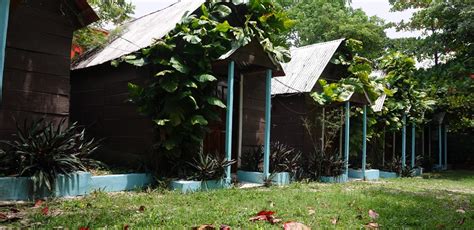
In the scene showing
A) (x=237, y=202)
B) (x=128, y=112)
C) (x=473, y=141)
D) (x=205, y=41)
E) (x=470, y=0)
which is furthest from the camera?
(x=473, y=141)

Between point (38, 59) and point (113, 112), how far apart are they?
2.56 meters

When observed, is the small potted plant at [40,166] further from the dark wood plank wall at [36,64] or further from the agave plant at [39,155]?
the dark wood plank wall at [36,64]

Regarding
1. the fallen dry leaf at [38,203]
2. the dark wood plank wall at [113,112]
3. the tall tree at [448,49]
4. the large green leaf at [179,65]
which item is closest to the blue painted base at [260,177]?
the dark wood plank wall at [113,112]

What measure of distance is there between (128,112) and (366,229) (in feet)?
20.3

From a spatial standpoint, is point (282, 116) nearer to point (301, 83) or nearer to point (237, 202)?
point (301, 83)

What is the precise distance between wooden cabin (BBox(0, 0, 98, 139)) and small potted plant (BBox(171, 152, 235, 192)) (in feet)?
8.67

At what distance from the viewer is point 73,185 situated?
6695mm

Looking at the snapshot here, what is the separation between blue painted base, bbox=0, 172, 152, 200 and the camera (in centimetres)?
600

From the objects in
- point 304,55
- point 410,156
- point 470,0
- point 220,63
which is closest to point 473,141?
point 410,156

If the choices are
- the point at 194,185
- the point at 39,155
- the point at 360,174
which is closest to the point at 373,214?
the point at 194,185

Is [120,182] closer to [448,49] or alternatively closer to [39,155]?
[39,155]

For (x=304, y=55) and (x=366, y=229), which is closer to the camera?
(x=366, y=229)

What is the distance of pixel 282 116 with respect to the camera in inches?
507

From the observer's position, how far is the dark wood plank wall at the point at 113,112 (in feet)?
29.0
